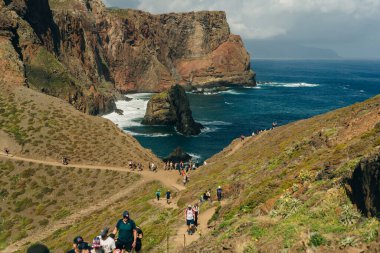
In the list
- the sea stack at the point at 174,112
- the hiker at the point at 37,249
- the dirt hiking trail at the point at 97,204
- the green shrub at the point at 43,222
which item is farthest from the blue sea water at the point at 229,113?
the hiker at the point at 37,249

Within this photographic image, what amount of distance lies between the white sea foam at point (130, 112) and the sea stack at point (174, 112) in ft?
20.9

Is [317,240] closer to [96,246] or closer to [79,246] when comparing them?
[96,246]

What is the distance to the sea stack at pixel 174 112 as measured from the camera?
104m

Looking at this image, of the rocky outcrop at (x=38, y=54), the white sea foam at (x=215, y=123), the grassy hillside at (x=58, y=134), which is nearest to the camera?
the grassy hillside at (x=58, y=134)

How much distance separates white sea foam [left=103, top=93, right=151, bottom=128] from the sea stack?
20.9 ft

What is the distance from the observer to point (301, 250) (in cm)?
1113

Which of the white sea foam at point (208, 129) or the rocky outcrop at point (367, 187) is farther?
the white sea foam at point (208, 129)

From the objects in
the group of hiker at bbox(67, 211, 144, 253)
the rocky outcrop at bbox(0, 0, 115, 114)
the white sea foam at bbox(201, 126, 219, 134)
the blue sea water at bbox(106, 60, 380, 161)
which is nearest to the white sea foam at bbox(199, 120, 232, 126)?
the blue sea water at bbox(106, 60, 380, 161)

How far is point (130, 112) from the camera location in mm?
132750

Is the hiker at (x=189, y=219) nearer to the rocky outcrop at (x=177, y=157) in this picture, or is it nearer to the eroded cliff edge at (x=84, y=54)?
the rocky outcrop at (x=177, y=157)

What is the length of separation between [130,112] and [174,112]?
28255mm

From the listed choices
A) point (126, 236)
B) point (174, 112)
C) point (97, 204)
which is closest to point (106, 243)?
point (126, 236)

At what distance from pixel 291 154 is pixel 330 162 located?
8770 mm

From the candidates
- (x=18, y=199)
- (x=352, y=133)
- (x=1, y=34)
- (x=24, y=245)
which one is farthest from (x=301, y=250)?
(x=1, y=34)
